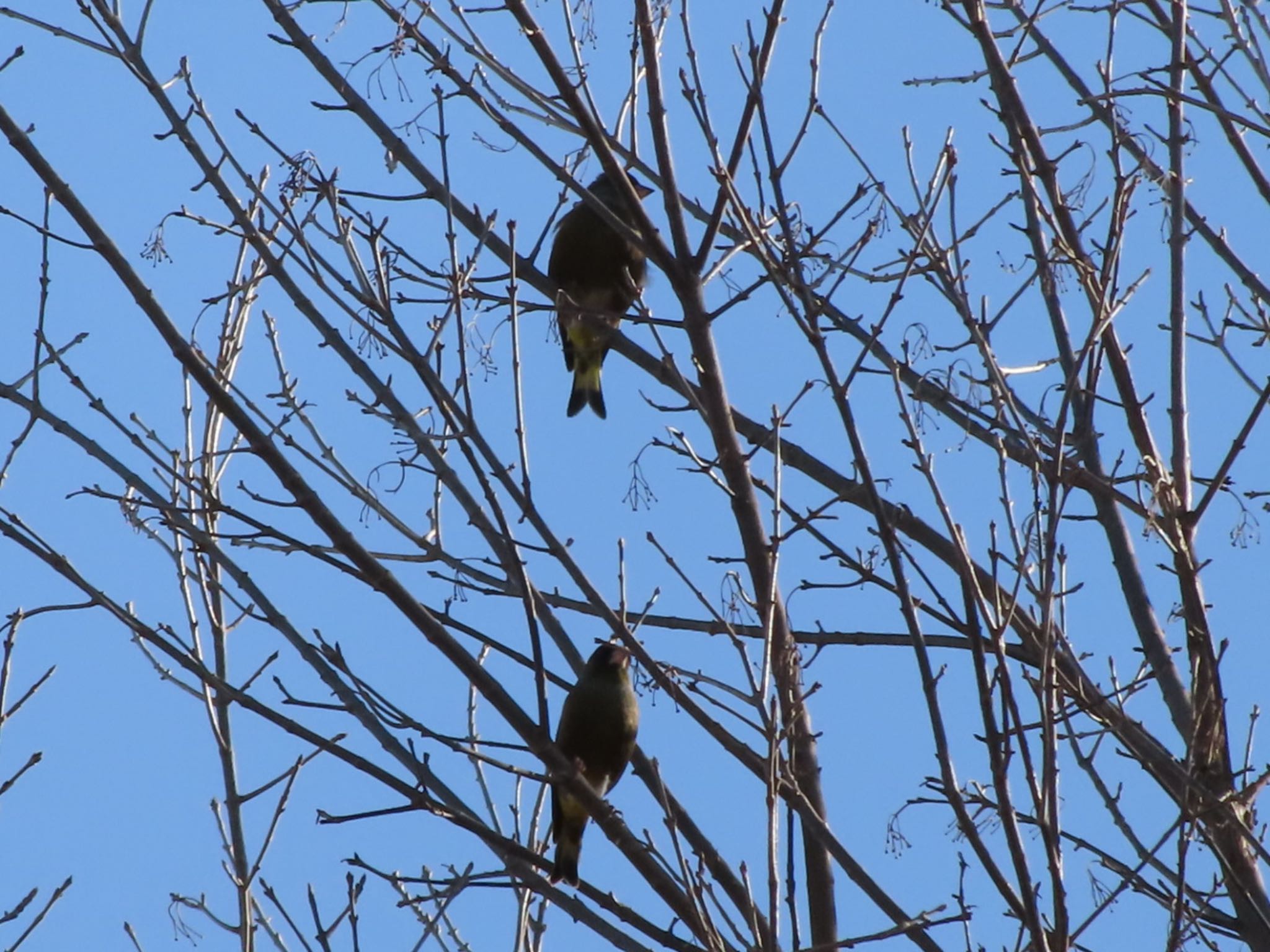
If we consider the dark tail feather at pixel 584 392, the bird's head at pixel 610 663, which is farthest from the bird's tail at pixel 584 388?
the bird's head at pixel 610 663

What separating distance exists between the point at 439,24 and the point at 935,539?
5.30 ft

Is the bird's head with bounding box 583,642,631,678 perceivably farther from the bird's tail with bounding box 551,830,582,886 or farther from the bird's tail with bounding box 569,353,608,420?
the bird's tail with bounding box 569,353,608,420

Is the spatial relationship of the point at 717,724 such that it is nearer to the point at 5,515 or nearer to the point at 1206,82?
the point at 5,515

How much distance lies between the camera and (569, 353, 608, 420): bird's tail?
638 centimetres

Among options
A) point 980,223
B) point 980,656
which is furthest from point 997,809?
point 980,223

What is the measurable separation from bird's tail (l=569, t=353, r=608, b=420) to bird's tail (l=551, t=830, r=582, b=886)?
2.26m

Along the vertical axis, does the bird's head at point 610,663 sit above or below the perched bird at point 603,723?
above

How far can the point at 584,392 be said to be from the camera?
6.40 meters

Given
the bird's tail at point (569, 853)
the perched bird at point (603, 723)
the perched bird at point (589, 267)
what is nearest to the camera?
the bird's tail at point (569, 853)

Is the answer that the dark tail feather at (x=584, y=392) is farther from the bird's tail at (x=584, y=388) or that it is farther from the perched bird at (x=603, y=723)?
the perched bird at (x=603, y=723)

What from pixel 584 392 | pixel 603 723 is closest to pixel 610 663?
pixel 603 723

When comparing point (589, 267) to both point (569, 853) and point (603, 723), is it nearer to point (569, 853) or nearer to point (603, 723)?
point (603, 723)

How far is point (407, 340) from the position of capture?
3021 millimetres

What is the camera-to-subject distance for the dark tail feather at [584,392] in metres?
6.38
